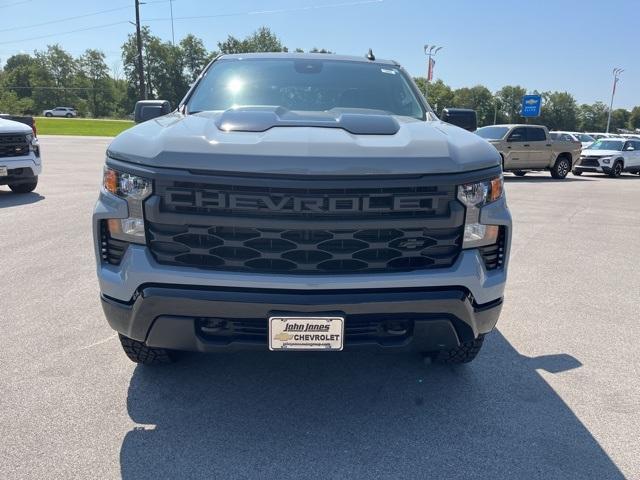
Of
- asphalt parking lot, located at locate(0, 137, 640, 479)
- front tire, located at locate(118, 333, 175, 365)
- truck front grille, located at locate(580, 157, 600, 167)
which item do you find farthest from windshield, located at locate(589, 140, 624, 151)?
front tire, located at locate(118, 333, 175, 365)

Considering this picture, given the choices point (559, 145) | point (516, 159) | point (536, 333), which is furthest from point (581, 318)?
point (559, 145)

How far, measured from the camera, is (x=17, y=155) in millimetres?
9148

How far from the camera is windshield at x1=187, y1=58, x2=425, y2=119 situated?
3604mm

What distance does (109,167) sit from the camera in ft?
8.41

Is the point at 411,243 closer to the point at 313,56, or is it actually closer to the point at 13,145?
the point at 313,56

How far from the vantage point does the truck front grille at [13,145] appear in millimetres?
8930

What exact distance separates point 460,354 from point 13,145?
28.9 ft

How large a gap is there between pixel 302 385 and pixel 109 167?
5.36ft

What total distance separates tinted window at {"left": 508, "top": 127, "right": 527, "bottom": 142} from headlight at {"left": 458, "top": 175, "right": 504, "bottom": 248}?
16392 mm

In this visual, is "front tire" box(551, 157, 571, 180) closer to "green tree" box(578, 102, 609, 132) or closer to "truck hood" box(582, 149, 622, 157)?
"truck hood" box(582, 149, 622, 157)

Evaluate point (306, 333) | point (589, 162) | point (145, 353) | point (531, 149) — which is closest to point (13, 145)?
point (145, 353)

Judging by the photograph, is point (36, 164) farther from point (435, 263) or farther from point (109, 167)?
point (435, 263)

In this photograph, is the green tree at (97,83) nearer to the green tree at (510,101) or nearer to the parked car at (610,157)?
the green tree at (510,101)

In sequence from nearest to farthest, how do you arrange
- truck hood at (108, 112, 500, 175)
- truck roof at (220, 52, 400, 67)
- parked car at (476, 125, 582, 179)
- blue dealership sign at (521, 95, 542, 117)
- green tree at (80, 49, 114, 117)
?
truck hood at (108, 112, 500, 175) → truck roof at (220, 52, 400, 67) → parked car at (476, 125, 582, 179) → blue dealership sign at (521, 95, 542, 117) → green tree at (80, 49, 114, 117)
